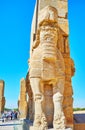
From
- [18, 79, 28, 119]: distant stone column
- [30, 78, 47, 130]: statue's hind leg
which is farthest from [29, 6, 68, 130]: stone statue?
[18, 79, 28, 119]: distant stone column

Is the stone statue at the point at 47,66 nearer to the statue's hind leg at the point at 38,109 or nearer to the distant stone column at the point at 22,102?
the statue's hind leg at the point at 38,109

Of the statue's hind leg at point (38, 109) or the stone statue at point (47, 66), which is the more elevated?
the stone statue at point (47, 66)

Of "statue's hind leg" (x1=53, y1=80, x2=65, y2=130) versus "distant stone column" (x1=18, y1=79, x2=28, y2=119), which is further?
"distant stone column" (x1=18, y1=79, x2=28, y2=119)

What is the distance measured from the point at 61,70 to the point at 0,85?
46.8ft

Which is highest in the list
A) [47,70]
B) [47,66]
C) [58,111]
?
[47,66]

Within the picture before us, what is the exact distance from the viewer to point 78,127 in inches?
238

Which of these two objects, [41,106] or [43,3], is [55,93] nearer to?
[41,106]

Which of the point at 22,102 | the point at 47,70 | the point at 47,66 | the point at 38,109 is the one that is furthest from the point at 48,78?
the point at 22,102

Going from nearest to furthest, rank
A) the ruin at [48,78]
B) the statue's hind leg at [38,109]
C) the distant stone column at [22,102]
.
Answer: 1. the statue's hind leg at [38,109]
2. the ruin at [48,78]
3. the distant stone column at [22,102]

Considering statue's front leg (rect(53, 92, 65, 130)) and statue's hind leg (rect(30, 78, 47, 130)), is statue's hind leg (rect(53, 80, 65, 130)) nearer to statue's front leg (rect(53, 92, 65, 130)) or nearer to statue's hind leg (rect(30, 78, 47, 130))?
statue's front leg (rect(53, 92, 65, 130))

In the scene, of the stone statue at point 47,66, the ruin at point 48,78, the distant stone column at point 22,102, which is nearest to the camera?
the ruin at point 48,78

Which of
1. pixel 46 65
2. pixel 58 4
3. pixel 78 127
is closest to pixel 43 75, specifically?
pixel 46 65

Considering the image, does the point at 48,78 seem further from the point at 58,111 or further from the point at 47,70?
the point at 58,111

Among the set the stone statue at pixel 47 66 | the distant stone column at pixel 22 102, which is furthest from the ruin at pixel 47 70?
the distant stone column at pixel 22 102
